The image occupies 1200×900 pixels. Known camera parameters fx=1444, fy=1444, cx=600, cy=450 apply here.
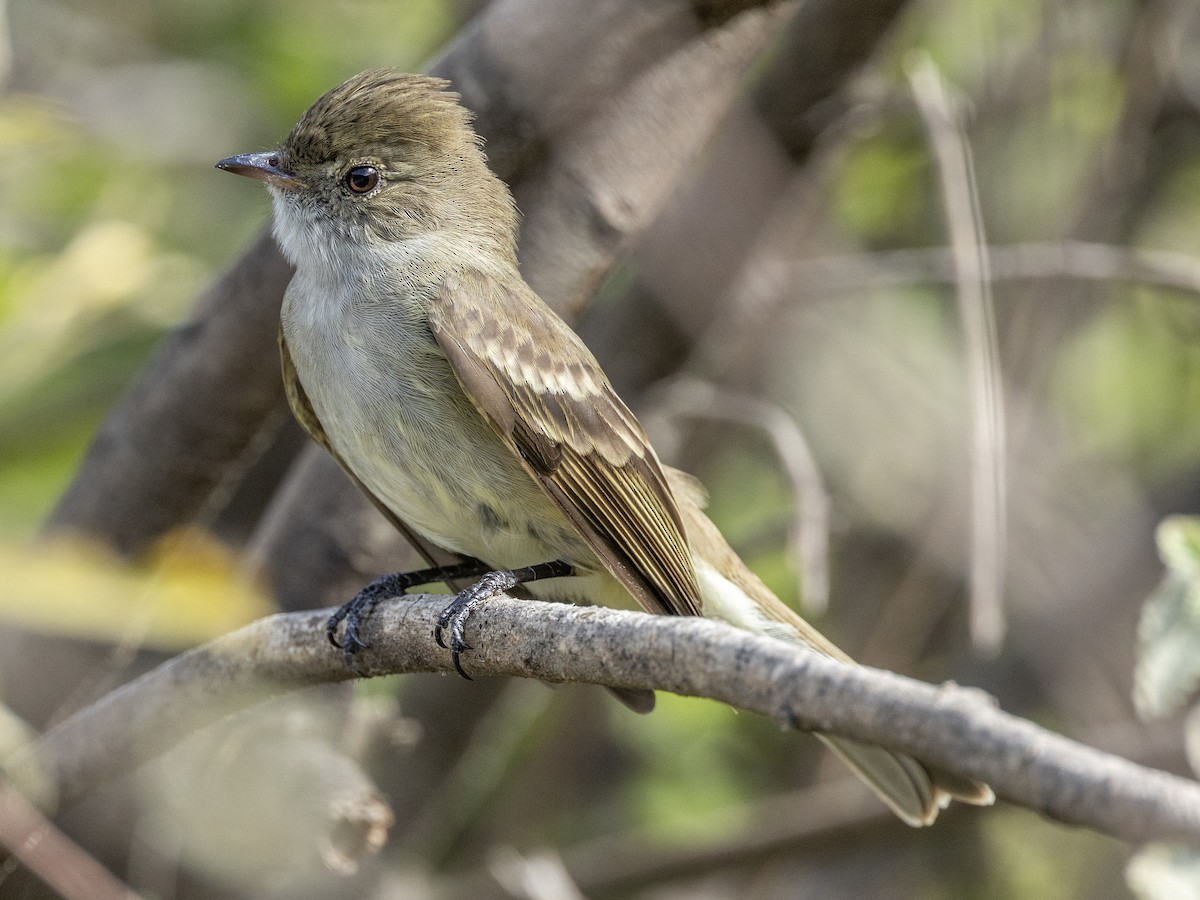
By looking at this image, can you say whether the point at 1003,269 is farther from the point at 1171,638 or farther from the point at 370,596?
the point at 370,596

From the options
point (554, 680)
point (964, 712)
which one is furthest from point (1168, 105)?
point (964, 712)

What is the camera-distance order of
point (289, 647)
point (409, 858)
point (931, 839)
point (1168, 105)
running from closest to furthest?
1. point (289, 647)
2. point (409, 858)
3. point (931, 839)
4. point (1168, 105)

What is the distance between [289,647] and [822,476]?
3175 millimetres

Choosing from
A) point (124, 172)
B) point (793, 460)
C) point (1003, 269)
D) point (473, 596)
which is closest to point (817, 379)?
point (1003, 269)

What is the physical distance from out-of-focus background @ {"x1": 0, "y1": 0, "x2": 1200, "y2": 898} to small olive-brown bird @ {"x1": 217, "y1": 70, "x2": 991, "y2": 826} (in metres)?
0.44

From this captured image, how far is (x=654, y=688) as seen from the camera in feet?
6.84

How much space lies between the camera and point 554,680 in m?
2.44

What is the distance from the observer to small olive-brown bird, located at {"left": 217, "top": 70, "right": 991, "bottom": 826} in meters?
3.23

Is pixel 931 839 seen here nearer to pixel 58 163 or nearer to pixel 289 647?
pixel 289 647

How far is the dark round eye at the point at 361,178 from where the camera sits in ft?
11.9

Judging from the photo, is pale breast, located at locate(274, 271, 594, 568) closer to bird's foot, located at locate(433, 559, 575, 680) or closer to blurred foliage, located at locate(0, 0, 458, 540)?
bird's foot, located at locate(433, 559, 575, 680)

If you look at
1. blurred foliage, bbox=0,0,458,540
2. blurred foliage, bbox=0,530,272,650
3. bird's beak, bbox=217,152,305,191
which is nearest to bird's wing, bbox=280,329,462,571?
bird's beak, bbox=217,152,305,191

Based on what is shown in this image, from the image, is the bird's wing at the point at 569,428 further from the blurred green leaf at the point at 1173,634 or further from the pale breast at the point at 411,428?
the blurred green leaf at the point at 1173,634

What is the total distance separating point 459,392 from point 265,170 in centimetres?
84
